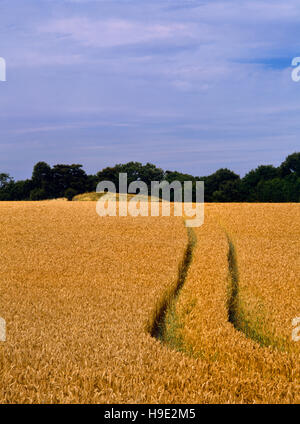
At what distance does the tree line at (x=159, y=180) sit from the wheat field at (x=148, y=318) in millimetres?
44316

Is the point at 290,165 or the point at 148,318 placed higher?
the point at 290,165

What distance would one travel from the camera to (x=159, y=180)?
6862cm

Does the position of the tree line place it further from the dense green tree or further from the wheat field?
the wheat field

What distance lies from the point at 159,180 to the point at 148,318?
200 ft

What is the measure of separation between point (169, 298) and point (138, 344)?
3485 millimetres

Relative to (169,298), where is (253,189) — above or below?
above

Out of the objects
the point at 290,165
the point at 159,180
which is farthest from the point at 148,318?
the point at 290,165

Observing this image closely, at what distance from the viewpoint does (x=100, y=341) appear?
22.5 ft

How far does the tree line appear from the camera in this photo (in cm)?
6172

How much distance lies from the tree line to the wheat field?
44316 mm

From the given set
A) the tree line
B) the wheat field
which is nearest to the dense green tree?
the tree line

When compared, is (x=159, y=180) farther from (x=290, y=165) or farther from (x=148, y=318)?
(x=148, y=318)

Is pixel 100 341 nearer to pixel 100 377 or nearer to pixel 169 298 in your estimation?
pixel 100 377
